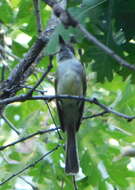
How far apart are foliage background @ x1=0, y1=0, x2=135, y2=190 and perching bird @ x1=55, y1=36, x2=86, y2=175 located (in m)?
0.08

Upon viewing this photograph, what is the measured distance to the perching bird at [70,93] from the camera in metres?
3.98

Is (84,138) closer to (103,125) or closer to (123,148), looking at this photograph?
(103,125)

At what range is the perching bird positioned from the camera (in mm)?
3979

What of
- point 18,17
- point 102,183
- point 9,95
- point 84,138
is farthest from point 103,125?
point 18,17

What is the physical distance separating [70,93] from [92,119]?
27cm

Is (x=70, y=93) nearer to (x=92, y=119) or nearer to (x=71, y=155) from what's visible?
(x=92, y=119)

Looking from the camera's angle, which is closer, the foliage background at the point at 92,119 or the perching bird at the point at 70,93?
the foliage background at the point at 92,119

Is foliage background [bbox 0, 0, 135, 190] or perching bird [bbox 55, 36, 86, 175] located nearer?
foliage background [bbox 0, 0, 135, 190]

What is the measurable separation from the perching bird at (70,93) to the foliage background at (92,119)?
8 cm

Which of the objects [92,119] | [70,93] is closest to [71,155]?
[92,119]

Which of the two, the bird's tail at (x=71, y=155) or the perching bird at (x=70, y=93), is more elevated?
the perching bird at (x=70, y=93)

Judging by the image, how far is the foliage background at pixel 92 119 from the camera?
3.29 metres

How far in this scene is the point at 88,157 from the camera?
4023 mm

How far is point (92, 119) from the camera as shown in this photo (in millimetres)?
3986
